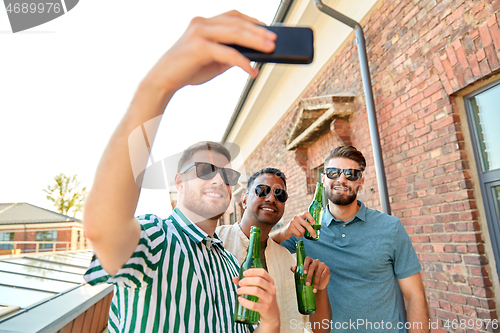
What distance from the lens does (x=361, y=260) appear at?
1.85 metres

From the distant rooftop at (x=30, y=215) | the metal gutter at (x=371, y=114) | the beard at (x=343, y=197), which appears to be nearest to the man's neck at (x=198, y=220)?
the beard at (x=343, y=197)

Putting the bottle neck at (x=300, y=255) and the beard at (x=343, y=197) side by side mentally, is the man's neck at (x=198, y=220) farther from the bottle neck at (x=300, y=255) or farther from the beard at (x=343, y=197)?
the beard at (x=343, y=197)

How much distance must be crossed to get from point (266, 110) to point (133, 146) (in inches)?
296

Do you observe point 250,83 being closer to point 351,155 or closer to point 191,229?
point 351,155

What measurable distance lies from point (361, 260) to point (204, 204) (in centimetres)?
125

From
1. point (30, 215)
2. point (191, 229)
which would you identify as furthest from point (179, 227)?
point (30, 215)

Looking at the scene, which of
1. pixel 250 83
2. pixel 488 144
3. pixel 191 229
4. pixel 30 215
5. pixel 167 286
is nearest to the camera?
pixel 167 286

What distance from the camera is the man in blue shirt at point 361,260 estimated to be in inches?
69.4

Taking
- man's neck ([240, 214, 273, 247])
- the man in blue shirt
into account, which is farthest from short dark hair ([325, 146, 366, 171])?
man's neck ([240, 214, 273, 247])

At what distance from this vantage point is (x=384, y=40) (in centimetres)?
338

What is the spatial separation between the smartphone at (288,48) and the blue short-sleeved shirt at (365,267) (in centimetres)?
166

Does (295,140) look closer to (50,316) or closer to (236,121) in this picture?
(50,316)

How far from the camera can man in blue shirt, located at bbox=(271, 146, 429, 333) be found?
5.79 feet

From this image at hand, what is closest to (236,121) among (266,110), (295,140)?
(266,110)
